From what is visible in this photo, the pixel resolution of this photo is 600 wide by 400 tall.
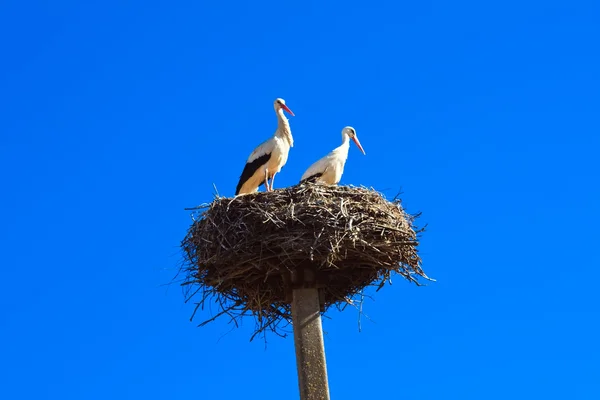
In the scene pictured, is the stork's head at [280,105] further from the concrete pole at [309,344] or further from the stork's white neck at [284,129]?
the concrete pole at [309,344]

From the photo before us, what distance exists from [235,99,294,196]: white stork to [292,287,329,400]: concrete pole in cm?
298

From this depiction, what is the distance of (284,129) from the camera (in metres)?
14.1

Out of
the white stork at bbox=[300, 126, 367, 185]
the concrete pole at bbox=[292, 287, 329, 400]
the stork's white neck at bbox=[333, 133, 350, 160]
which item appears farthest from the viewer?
the stork's white neck at bbox=[333, 133, 350, 160]

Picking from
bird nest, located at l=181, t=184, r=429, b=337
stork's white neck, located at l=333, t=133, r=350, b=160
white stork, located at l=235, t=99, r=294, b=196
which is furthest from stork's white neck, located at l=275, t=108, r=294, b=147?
bird nest, located at l=181, t=184, r=429, b=337

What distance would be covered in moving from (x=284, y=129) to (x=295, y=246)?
388cm

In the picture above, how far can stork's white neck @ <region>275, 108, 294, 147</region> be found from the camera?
46.0 ft

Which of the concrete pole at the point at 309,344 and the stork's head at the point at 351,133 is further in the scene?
the stork's head at the point at 351,133

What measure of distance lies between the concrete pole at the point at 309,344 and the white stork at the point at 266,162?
298cm

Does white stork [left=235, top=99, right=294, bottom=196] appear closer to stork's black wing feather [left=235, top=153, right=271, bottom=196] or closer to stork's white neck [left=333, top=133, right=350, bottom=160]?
stork's black wing feather [left=235, top=153, right=271, bottom=196]

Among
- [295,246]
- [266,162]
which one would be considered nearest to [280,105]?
[266,162]

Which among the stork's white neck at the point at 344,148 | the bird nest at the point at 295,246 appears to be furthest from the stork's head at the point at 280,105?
the bird nest at the point at 295,246

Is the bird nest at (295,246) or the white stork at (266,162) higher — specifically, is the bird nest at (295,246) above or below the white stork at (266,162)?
below

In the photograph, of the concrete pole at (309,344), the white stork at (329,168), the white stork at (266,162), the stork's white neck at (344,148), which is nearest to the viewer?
the concrete pole at (309,344)

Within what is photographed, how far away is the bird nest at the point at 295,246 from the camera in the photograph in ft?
34.6
